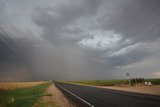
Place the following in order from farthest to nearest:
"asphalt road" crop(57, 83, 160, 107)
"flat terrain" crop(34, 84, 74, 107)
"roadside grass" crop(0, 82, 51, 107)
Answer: "roadside grass" crop(0, 82, 51, 107), "flat terrain" crop(34, 84, 74, 107), "asphalt road" crop(57, 83, 160, 107)

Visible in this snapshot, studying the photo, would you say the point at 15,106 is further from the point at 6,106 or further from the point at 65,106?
the point at 65,106

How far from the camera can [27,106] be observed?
14.5 meters

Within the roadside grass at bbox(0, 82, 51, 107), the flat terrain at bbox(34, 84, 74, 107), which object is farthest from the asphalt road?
the roadside grass at bbox(0, 82, 51, 107)

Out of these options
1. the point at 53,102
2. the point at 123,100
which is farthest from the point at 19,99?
the point at 123,100

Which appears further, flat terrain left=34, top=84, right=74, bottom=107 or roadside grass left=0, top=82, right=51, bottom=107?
Result: roadside grass left=0, top=82, right=51, bottom=107

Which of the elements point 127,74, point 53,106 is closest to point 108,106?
point 53,106

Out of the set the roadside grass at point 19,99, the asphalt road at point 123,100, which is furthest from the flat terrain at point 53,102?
the asphalt road at point 123,100

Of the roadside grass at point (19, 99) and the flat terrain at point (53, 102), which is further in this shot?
the roadside grass at point (19, 99)

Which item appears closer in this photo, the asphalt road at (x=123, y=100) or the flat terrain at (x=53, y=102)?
the asphalt road at (x=123, y=100)

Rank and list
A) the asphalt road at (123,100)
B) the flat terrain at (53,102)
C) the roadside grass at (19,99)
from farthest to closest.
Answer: the roadside grass at (19,99) < the flat terrain at (53,102) < the asphalt road at (123,100)

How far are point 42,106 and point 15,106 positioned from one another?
2.15 m

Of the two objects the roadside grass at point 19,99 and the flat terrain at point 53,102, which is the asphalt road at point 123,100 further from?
the roadside grass at point 19,99

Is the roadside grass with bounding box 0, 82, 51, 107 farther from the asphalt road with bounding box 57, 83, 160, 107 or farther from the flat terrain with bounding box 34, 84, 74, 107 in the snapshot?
the asphalt road with bounding box 57, 83, 160, 107

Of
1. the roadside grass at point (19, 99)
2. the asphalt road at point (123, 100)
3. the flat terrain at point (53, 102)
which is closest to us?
the asphalt road at point (123, 100)
